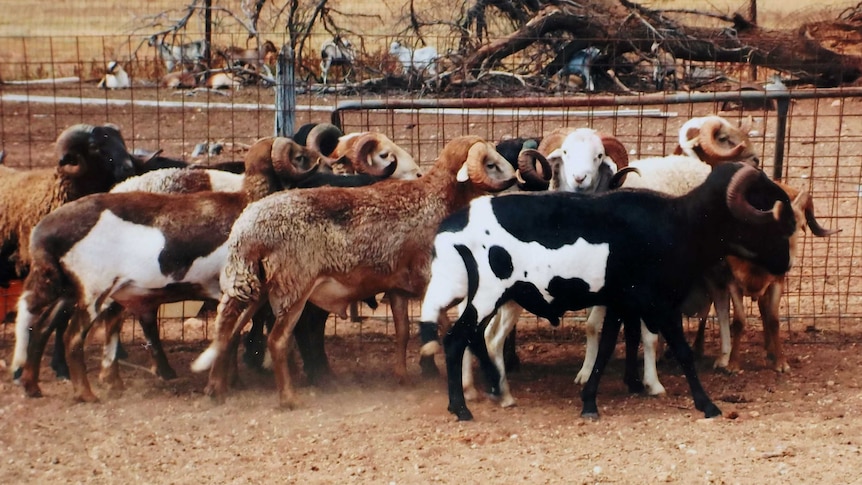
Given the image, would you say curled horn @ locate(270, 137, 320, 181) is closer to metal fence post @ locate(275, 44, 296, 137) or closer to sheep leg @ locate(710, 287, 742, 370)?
A: metal fence post @ locate(275, 44, 296, 137)

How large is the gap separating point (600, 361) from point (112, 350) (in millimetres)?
3474

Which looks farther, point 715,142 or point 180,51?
point 180,51

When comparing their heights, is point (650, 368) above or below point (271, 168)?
below

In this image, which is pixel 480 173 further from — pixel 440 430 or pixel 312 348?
pixel 440 430

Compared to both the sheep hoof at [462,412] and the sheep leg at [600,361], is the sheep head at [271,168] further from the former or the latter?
the sheep leg at [600,361]

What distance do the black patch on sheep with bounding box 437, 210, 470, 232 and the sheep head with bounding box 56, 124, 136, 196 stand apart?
3070mm

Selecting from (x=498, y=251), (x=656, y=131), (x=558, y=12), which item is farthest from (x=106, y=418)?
(x=558, y=12)

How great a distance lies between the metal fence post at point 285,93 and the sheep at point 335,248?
222cm

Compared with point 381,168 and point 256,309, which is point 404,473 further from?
point 381,168

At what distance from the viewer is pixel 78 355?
26.6 feet

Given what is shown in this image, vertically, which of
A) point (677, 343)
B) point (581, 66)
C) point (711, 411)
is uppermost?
point (581, 66)

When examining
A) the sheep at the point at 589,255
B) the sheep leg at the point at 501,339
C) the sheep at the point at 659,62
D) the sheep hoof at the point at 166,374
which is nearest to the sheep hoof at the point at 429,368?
the sheep leg at the point at 501,339

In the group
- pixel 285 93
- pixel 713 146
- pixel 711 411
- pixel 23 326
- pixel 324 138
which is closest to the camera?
pixel 711 411

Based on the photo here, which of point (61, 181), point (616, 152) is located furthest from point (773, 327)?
point (61, 181)
